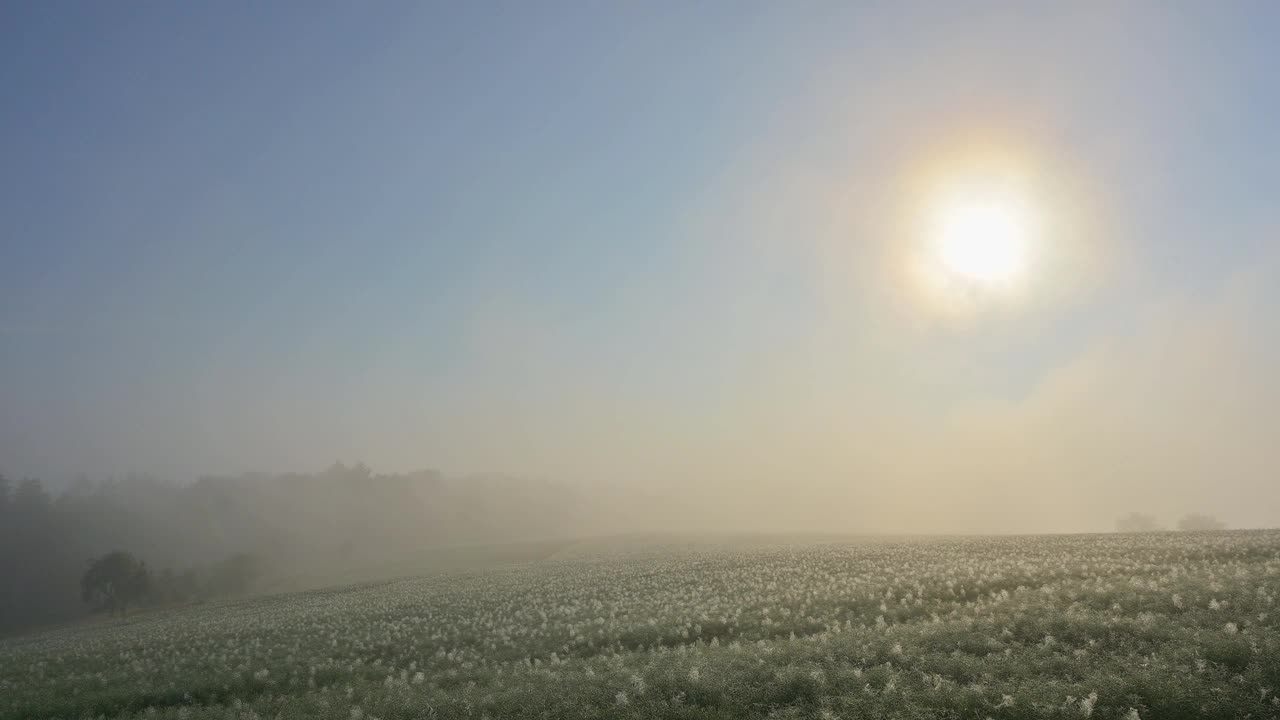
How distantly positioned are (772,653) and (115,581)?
87369 mm

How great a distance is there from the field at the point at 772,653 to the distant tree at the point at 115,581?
170 feet

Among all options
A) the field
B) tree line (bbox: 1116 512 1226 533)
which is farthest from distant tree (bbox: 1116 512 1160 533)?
the field

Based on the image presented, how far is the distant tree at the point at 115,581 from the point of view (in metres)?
71.6

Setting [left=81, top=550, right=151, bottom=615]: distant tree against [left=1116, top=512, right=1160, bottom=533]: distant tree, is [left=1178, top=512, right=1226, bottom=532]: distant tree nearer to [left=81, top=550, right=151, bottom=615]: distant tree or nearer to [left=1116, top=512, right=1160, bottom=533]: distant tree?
[left=1116, top=512, right=1160, bottom=533]: distant tree

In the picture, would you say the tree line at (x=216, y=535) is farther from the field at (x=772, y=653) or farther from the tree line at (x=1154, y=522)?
the tree line at (x=1154, y=522)

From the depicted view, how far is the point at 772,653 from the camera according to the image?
13734 mm

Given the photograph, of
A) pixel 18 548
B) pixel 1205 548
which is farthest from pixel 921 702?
pixel 18 548

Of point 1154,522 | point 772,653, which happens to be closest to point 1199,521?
point 1154,522

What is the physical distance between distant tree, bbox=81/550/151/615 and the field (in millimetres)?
51732

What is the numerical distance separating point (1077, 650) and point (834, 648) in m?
4.42

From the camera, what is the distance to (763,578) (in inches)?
1255

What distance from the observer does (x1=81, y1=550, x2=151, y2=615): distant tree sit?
71.6 m

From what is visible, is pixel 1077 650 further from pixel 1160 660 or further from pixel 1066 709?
pixel 1066 709

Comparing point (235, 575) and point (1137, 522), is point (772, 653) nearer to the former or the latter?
point (235, 575)
